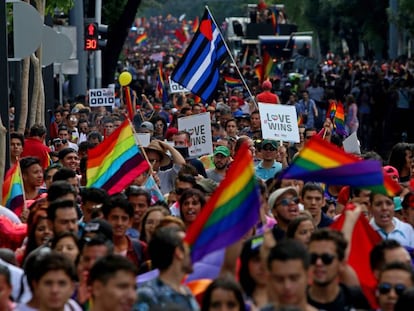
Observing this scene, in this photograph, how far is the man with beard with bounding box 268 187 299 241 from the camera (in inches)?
469

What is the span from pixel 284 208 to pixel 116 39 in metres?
28.5

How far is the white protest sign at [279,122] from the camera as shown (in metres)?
19.2

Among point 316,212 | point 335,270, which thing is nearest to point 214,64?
point 316,212

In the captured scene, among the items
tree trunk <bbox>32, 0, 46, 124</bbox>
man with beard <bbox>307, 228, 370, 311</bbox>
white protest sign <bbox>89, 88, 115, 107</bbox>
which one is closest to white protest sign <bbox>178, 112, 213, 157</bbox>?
tree trunk <bbox>32, 0, 46, 124</bbox>

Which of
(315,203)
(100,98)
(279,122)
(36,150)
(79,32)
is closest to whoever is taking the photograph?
(315,203)

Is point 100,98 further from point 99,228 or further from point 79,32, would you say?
point 99,228

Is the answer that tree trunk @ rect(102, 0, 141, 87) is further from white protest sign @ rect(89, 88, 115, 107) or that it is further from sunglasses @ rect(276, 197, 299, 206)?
sunglasses @ rect(276, 197, 299, 206)

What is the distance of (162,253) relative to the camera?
29.6 ft

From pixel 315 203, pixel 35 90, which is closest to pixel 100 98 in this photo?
pixel 35 90

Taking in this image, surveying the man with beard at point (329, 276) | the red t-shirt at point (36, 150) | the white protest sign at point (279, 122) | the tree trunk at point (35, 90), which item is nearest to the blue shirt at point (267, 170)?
the white protest sign at point (279, 122)

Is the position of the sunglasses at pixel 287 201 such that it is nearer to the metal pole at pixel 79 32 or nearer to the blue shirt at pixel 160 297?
the blue shirt at pixel 160 297

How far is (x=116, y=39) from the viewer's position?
1581 inches

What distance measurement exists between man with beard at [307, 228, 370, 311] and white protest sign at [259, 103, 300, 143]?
9.48 meters

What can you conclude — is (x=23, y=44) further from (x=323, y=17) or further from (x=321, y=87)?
(x=323, y=17)
